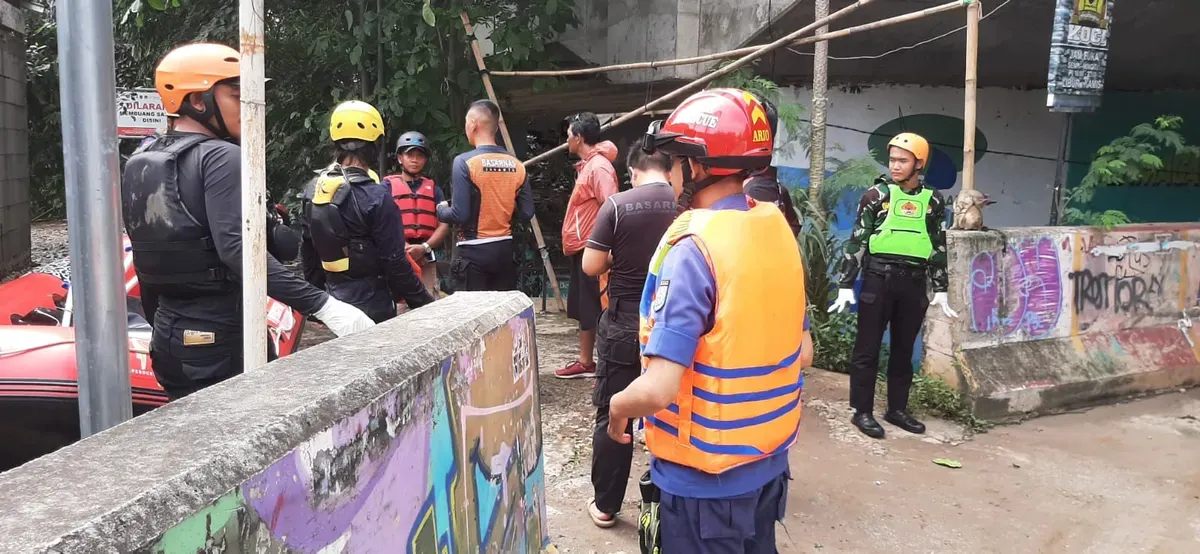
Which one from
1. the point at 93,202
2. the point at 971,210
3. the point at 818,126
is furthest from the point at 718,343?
the point at 818,126

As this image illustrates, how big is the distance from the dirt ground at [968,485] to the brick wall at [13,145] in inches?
307

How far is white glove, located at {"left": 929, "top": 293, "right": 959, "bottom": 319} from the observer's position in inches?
215

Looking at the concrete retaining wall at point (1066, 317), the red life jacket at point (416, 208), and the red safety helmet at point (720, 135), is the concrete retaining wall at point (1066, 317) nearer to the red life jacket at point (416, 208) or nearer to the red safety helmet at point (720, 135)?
the red life jacket at point (416, 208)

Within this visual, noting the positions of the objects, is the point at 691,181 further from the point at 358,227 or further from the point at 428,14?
the point at 428,14

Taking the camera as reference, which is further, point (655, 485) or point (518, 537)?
point (518, 537)

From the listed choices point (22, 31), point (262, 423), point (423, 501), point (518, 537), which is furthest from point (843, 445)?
point (22, 31)

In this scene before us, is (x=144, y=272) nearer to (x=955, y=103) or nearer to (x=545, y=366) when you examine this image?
(x=545, y=366)

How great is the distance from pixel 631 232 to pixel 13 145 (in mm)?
9839

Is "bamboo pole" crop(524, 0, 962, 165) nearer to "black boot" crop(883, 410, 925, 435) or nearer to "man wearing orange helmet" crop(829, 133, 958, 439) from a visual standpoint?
"man wearing orange helmet" crop(829, 133, 958, 439)

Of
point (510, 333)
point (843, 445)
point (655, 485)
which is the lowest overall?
point (843, 445)

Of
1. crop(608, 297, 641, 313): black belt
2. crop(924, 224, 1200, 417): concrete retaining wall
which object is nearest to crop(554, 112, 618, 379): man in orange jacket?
crop(608, 297, 641, 313): black belt

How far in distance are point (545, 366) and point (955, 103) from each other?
6.07 m

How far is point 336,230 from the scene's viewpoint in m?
3.88

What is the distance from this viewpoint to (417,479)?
1781 millimetres
